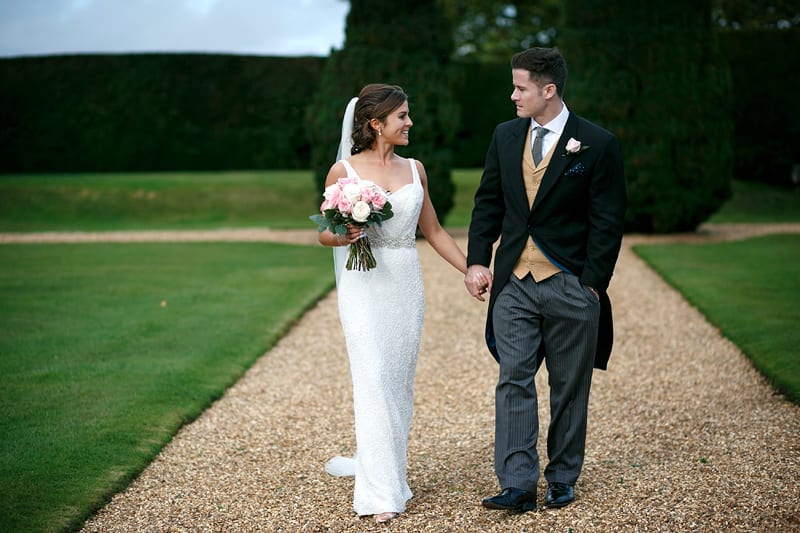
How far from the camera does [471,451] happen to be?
5.14m

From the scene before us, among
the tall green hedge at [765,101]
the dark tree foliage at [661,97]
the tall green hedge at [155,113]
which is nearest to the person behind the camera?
the dark tree foliage at [661,97]

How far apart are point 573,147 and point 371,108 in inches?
37.6

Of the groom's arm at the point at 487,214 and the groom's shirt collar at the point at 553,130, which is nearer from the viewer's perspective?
the groom's shirt collar at the point at 553,130

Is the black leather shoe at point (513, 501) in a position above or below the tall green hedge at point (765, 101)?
below

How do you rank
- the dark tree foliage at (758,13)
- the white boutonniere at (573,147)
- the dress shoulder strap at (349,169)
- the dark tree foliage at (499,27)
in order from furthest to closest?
the dark tree foliage at (499,27), the dark tree foliage at (758,13), the dress shoulder strap at (349,169), the white boutonniere at (573,147)

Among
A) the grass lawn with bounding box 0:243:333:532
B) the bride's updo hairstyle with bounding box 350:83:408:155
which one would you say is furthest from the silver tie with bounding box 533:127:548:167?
the grass lawn with bounding box 0:243:333:532

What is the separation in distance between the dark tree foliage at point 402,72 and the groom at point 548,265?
1049cm

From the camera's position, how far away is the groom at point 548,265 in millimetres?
4008

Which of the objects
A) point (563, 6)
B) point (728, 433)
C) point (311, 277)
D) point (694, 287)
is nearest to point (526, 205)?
point (728, 433)

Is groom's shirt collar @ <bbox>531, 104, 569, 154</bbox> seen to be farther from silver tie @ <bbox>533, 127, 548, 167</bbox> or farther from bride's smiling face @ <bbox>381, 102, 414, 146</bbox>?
bride's smiling face @ <bbox>381, 102, 414, 146</bbox>

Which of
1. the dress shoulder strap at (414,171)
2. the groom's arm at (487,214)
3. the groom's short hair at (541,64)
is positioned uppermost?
the groom's short hair at (541,64)

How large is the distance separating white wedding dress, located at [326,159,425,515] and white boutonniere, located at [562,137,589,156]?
77cm

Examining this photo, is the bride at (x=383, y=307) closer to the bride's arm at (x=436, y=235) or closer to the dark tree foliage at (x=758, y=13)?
the bride's arm at (x=436, y=235)

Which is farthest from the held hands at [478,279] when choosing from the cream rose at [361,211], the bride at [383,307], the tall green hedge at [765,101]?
the tall green hedge at [765,101]
